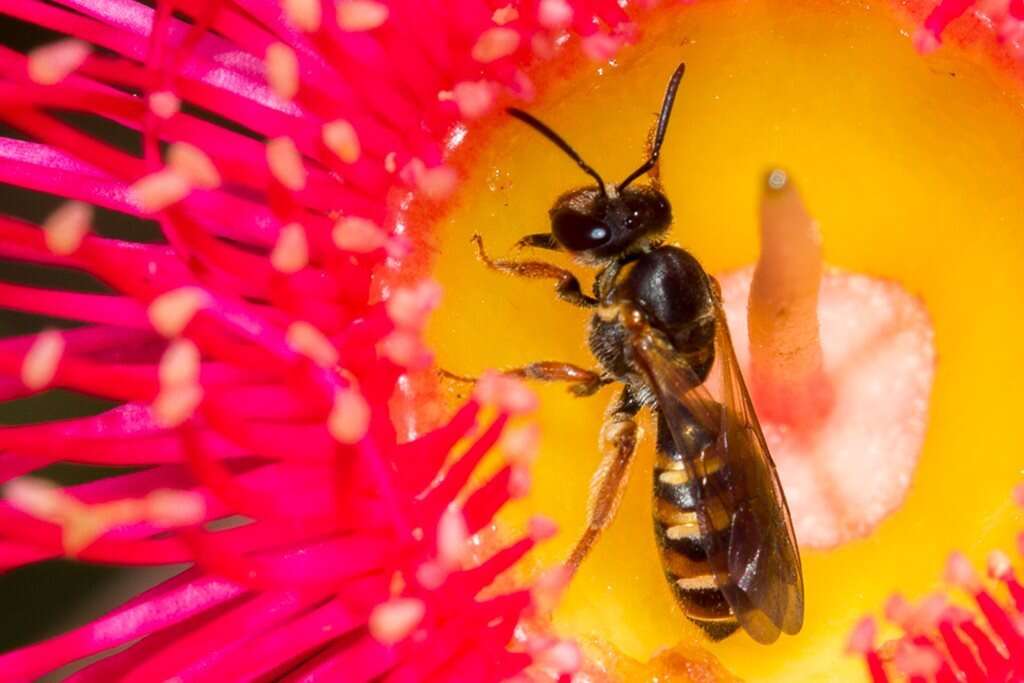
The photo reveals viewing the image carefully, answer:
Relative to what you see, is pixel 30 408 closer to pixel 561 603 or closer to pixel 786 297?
pixel 561 603

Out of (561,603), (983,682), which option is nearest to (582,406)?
(561,603)

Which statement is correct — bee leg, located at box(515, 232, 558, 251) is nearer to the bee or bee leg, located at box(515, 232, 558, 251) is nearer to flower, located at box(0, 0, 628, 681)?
the bee

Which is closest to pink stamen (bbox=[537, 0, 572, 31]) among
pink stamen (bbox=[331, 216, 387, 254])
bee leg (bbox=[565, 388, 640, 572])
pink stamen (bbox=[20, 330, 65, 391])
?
pink stamen (bbox=[331, 216, 387, 254])

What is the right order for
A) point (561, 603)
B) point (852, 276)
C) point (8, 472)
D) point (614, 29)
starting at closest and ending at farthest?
1. point (8, 472)
2. point (561, 603)
3. point (614, 29)
4. point (852, 276)

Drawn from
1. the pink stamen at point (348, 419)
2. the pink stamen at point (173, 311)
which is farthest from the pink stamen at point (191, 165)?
the pink stamen at point (348, 419)

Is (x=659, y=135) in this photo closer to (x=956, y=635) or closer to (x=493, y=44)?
(x=493, y=44)
